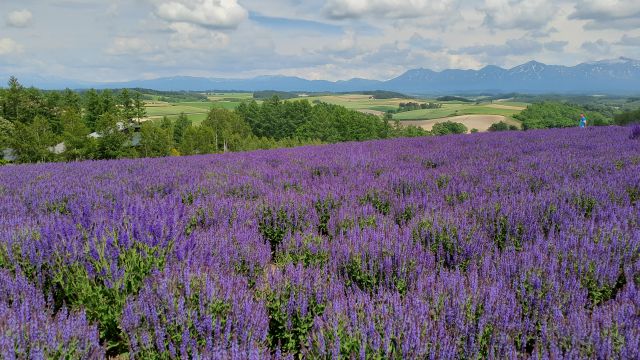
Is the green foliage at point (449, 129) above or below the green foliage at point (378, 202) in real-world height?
below

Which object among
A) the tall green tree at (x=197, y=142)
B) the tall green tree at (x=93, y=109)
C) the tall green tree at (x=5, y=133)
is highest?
the tall green tree at (x=93, y=109)

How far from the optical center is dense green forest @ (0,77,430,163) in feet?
132

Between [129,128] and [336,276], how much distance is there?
49089mm

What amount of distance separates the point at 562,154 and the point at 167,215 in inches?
275

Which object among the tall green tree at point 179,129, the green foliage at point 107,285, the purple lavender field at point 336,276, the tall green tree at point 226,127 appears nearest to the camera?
the purple lavender field at point 336,276

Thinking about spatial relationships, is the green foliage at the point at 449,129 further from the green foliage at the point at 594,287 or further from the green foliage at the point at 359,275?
the green foliage at the point at 359,275

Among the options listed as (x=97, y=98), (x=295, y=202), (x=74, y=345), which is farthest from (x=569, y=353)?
(x=97, y=98)

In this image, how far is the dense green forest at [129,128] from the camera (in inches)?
1586

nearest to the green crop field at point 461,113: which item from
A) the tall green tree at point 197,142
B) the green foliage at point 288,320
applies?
the tall green tree at point 197,142

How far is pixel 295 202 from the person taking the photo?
4.57 metres

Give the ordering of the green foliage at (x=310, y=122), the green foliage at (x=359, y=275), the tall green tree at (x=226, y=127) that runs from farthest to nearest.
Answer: the green foliage at (x=310, y=122) < the tall green tree at (x=226, y=127) < the green foliage at (x=359, y=275)

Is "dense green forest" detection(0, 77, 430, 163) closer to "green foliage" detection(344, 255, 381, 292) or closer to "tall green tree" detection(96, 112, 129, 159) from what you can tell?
"tall green tree" detection(96, 112, 129, 159)

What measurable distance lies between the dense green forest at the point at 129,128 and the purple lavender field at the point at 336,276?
39.1 m

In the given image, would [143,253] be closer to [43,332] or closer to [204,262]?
[204,262]
